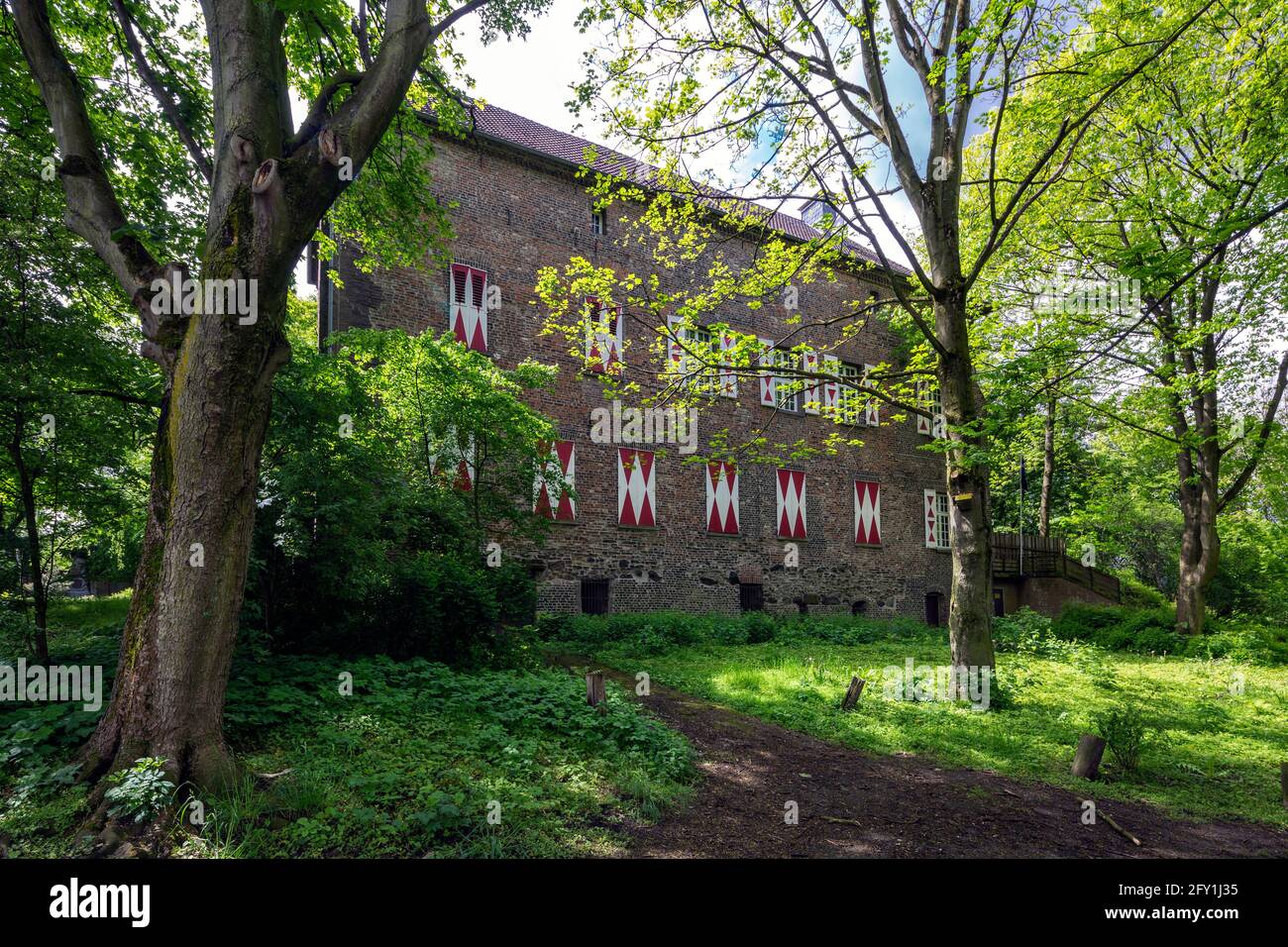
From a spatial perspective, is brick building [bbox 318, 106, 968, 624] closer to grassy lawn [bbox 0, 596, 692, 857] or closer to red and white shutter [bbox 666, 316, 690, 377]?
red and white shutter [bbox 666, 316, 690, 377]

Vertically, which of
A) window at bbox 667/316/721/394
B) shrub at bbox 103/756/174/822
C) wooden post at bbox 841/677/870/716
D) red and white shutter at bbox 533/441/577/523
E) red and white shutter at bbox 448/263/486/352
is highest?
red and white shutter at bbox 448/263/486/352

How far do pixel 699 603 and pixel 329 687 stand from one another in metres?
10.7

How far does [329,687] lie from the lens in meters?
5.36

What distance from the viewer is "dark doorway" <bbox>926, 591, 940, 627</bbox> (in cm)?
1956

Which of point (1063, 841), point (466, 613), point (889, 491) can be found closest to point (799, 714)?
point (1063, 841)

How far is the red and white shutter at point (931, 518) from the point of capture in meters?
19.7

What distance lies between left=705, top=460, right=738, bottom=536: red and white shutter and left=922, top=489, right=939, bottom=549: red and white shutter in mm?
7365

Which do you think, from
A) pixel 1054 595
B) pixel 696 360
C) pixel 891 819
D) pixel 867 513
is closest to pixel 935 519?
pixel 867 513

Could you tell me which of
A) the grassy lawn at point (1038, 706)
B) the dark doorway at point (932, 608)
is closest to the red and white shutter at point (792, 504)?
the grassy lawn at point (1038, 706)

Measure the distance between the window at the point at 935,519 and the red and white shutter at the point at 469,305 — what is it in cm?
1434

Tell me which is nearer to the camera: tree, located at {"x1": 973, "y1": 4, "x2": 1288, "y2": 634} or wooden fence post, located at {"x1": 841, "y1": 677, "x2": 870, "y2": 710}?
wooden fence post, located at {"x1": 841, "y1": 677, "x2": 870, "y2": 710}

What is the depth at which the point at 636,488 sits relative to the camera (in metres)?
14.6

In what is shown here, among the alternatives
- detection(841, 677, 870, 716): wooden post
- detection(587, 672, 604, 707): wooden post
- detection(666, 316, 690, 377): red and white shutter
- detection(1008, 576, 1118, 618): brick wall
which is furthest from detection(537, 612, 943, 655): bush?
detection(1008, 576, 1118, 618): brick wall

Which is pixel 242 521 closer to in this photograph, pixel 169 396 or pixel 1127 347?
pixel 169 396
